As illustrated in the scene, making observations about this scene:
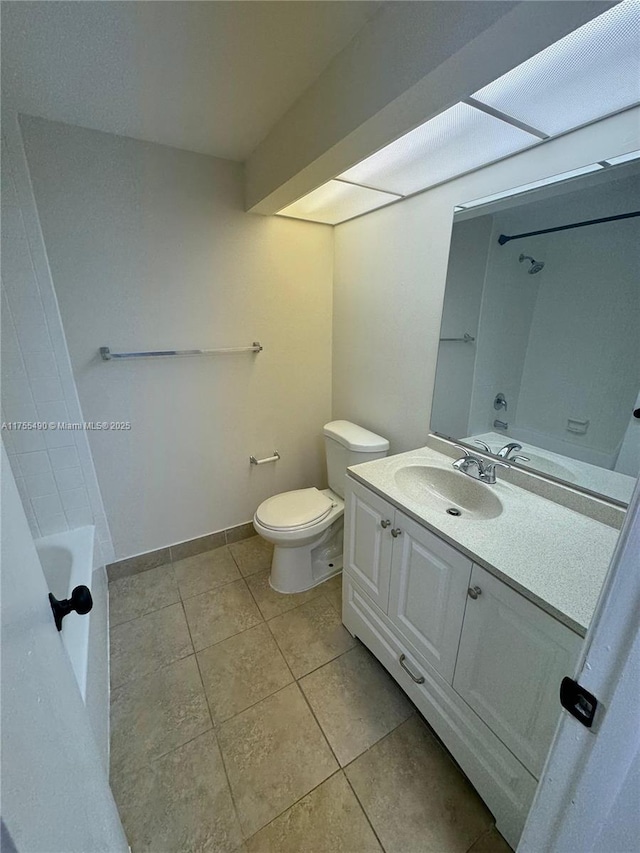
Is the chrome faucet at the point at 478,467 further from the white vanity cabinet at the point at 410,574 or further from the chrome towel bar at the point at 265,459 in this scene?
the chrome towel bar at the point at 265,459

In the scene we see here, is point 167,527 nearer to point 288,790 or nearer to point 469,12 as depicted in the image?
point 288,790

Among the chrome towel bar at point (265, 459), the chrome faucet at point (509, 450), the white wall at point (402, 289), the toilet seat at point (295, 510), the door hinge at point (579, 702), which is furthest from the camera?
the chrome towel bar at point (265, 459)

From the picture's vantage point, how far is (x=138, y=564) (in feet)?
6.63

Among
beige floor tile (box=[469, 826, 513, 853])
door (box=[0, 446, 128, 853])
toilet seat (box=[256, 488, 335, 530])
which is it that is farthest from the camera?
toilet seat (box=[256, 488, 335, 530])

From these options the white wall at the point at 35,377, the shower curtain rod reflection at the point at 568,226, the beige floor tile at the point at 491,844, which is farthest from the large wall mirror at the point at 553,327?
the white wall at the point at 35,377

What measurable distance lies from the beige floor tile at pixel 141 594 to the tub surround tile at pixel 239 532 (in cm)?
39

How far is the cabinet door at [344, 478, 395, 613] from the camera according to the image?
4.25 ft

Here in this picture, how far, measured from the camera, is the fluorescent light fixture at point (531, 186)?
1044mm

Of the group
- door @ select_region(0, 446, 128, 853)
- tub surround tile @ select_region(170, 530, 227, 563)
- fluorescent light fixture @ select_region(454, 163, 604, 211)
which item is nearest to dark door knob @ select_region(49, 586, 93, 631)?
door @ select_region(0, 446, 128, 853)

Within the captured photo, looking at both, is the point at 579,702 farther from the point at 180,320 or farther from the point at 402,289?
the point at 180,320

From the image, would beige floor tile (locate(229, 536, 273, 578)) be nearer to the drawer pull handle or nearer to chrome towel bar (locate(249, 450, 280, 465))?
chrome towel bar (locate(249, 450, 280, 465))

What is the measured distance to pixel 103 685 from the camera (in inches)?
52.1

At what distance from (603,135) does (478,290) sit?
0.53 meters

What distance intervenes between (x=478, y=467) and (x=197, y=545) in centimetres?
174
